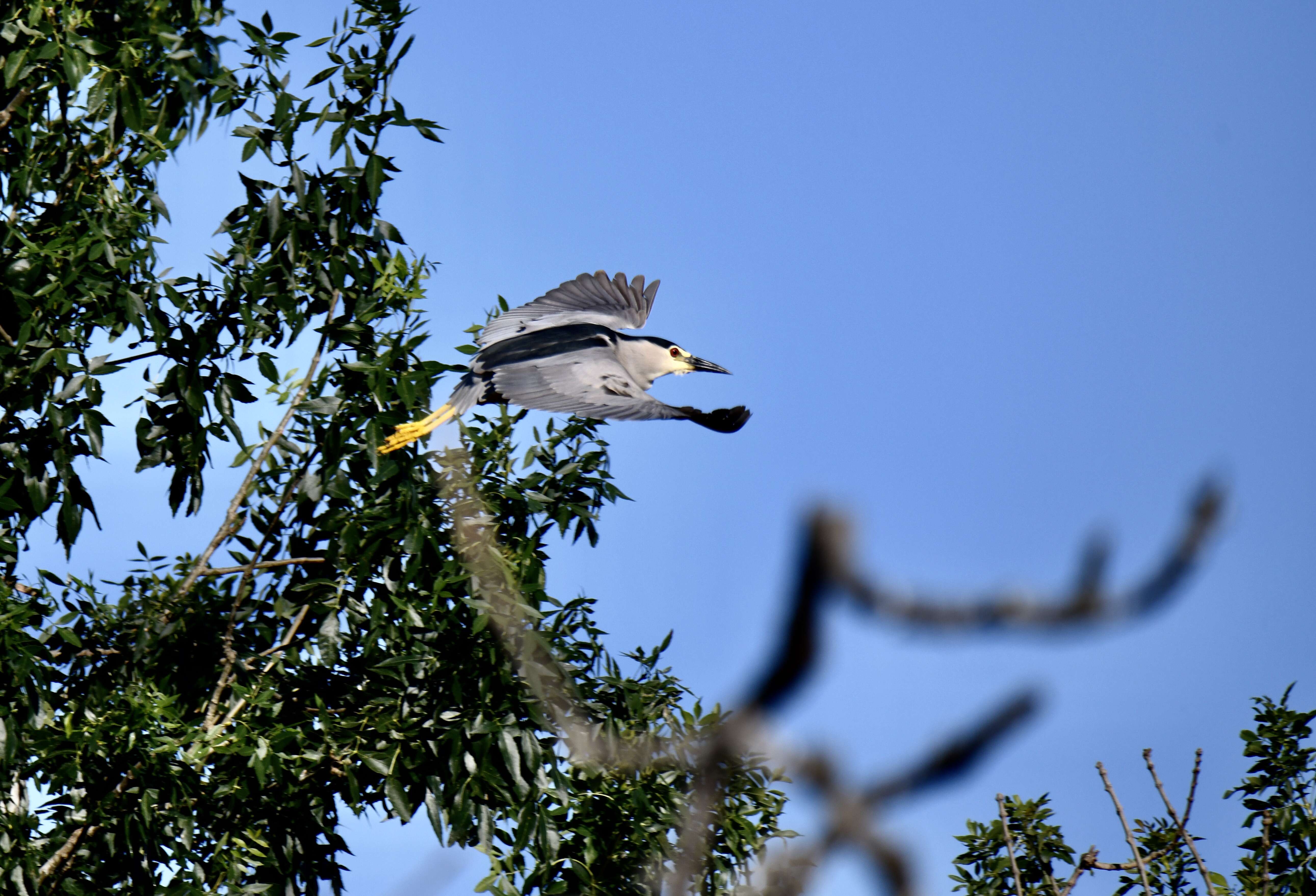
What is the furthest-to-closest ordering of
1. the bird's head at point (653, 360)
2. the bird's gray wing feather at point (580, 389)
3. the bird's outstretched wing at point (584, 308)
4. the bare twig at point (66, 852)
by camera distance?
1. the bird's head at point (653, 360)
2. the bird's outstretched wing at point (584, 308)
3. the bird's gray wing feather at point (580, 389)
4. the bare twig at point (66, 852)

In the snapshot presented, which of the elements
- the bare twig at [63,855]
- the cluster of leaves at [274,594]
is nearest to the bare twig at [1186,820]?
the cluster of leaves at [274,594]

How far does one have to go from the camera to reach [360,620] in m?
4.76

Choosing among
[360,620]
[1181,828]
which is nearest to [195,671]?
[360,620]

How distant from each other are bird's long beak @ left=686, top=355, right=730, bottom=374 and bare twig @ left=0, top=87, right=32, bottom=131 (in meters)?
3.64

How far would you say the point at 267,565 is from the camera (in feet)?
16.4

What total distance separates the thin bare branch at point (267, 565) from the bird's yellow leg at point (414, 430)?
0.53 metres

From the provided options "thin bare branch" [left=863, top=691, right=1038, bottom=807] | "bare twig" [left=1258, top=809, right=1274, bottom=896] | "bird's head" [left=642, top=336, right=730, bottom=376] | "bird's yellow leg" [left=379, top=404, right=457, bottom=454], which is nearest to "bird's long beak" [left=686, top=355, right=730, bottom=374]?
"bird's head" [left=642, top=336, right=730, bottom=376]

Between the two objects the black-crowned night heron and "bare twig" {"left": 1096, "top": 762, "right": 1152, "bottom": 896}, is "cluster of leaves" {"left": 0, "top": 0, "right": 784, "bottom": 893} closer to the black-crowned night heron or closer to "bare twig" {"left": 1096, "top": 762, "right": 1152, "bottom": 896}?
the black-crowned night heron

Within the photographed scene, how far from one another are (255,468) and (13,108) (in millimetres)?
1773

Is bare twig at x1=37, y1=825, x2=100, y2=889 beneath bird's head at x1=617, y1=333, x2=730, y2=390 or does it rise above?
beneath

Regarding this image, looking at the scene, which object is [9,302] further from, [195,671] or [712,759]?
[712,759]

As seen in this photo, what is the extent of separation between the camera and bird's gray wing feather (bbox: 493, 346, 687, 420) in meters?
4.91

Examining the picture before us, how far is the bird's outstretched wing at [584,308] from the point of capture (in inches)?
229

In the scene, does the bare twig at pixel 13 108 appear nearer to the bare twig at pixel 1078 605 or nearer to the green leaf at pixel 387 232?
the green leaf at pixel 387 232
